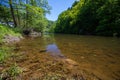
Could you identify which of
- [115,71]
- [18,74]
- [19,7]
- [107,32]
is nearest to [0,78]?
[18,74]

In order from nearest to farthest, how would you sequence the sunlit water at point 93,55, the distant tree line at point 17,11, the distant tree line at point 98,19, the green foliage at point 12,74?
the green foliage at point 12,74 < the sunlit water at point 93,55 < the distant tree line at point 17,11 < the distant tree line at point 98,19

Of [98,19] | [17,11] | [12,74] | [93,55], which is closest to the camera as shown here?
[12,74]

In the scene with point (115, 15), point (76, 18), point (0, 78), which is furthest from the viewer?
point (76, 18)

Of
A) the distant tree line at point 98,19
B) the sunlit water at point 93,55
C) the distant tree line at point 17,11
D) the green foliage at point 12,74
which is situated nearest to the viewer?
the green foliage at point 12,74

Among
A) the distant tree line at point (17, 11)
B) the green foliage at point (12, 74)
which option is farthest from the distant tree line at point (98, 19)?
the green foliage at point (12, 74)

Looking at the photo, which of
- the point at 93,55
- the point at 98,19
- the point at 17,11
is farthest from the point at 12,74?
the point at 98,19

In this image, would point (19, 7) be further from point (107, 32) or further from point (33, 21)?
point (107, 32)

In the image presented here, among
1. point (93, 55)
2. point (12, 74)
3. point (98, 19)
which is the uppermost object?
point (98, 19)

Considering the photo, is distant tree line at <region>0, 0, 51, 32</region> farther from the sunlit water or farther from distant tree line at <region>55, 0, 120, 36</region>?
distant tree line at <region>55, 0, 120, 36</region>

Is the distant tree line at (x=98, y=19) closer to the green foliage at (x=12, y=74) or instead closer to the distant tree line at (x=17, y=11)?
the distant tree line at (x=17, y=11)

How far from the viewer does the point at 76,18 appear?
4438 cm

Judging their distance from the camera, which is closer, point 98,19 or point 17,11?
point 17,11

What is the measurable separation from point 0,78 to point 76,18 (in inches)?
1662

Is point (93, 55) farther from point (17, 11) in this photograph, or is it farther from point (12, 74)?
point (17, 11)
